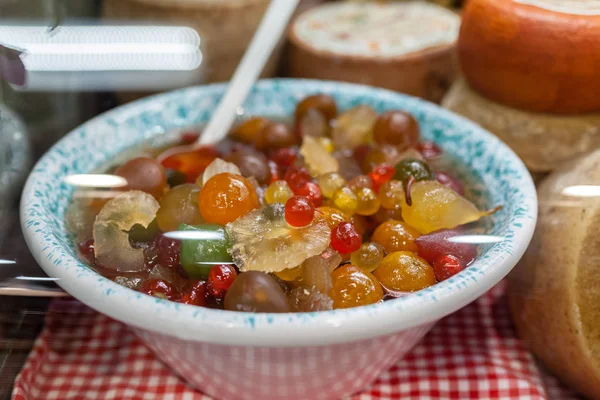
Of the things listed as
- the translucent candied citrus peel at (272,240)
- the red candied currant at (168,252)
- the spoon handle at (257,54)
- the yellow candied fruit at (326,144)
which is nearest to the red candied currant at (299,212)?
the translucent candied citrus peel at (272,240)

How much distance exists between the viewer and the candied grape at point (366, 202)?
61cm

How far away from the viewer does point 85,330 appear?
73 cm

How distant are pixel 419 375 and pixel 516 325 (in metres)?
0.14

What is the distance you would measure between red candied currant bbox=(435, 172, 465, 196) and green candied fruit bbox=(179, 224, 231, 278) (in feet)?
0.87

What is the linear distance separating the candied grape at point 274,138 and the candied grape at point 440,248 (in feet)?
0.87

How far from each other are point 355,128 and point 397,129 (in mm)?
60

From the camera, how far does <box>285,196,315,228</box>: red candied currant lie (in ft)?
1.72

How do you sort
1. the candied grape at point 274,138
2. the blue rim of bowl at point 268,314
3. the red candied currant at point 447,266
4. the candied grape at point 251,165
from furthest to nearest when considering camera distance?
the candied grape at point 274,138, the candied grape at point 251,165, the red candied currant at point 447,266, the blue rim of bowl at point 268,314

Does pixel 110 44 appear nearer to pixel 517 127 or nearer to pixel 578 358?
pixel 517 127

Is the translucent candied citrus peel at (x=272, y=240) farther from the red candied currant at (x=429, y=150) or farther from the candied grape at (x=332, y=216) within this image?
the red candied currant at (x=429, y=150)

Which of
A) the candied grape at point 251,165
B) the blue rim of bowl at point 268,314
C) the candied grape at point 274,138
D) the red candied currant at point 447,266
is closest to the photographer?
the blue rim of bowl at point 268,314

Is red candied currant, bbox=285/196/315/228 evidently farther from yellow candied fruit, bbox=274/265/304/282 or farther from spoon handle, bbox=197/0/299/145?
spoon handle, bbox=197/0/299/145

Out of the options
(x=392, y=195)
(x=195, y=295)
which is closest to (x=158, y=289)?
(x=195, y=295)

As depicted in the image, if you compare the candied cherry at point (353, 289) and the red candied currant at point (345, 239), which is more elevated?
the red candied currant at point (345, 239)
